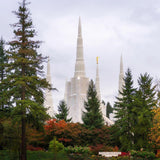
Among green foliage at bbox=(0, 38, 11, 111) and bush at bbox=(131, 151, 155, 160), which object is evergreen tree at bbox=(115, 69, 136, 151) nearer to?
bush at bbox=(131, 151, 155, 160)

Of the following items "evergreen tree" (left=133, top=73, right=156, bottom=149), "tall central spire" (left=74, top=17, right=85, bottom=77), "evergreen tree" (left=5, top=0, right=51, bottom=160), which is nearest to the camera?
"evergreen tree" (left=5, top=0, right=51, bottom=160)

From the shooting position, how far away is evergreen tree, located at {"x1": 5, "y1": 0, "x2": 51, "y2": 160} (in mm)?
19750

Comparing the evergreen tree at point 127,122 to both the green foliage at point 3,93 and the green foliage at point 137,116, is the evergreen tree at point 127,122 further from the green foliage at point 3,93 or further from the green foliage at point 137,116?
the green foliage at point 3,93

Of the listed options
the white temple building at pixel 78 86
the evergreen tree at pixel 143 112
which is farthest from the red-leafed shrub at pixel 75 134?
the white temple building at pixel 78 86

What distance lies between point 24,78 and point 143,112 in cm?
1307

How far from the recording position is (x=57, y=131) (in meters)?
28.3

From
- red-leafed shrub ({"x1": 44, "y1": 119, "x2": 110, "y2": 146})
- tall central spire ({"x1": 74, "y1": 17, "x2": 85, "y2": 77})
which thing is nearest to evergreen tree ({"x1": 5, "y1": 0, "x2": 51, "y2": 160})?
red-leafed shrub ({"x1": 44, "y1": 119, "x2": 110, "y2": 146})

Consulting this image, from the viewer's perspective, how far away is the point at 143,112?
2823 centimetres

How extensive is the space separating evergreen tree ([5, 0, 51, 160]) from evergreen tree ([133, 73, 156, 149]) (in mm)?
11141

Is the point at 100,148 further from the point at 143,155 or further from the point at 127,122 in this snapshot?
the point at 143,155

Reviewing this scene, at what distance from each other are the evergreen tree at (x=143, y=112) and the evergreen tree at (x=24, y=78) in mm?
11141

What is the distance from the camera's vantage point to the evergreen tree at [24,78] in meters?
19.8

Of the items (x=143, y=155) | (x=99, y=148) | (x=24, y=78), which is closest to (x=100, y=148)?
(x=99, y=148)

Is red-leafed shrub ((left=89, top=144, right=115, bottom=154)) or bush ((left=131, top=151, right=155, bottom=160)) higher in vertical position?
red-leafed shrub ((left=89, top=144, right=115, bottom=154))
